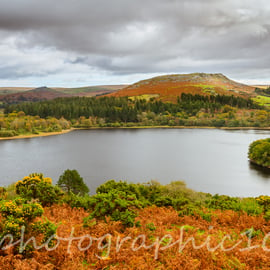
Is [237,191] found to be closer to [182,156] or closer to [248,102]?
[182,156]

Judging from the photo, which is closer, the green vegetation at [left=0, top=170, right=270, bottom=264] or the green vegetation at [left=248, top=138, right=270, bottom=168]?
the green vegetation at [left=0, top=170, right=270, bottom=264]

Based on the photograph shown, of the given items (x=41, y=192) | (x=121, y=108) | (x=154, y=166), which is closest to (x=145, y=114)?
(x=121, y=108)

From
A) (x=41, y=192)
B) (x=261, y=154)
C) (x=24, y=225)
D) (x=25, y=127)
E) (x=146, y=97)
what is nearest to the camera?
(x=24, y=225)

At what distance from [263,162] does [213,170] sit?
10108 millimetres

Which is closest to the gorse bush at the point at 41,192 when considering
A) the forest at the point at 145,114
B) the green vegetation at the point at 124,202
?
the green vegetation at the point at 124,202

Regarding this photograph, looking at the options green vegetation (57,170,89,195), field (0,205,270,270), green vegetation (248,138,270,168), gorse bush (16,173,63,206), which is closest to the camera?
field (0,205,270,270)

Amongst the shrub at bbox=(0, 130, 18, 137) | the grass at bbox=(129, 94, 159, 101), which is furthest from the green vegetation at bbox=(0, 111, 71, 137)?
the grass at bbox=(129, 94, 159, 101)

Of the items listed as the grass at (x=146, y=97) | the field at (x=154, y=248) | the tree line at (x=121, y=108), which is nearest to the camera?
the field at (x=154, y=248)

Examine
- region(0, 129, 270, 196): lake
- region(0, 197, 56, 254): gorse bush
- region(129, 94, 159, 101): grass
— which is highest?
region(129, 94, 159, 101): grass

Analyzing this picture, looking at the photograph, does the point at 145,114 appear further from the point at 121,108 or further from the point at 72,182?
the point at 72,182

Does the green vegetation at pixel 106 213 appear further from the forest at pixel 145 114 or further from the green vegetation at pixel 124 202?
A: the forest at pixel 145 114

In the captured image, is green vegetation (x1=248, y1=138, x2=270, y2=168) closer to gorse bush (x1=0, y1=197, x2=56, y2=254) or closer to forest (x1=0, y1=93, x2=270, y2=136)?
gorse bush (x1=0, y1=197, x2=56, y2=254)

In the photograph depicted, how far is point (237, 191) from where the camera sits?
30797 mm

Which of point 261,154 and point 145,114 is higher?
point 145,114
